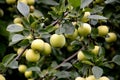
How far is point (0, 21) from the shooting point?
6.30 ft

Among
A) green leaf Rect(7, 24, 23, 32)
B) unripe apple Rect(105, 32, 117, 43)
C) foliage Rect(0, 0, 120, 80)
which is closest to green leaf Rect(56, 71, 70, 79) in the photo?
foliage Rect(0, 0, 120, 80)

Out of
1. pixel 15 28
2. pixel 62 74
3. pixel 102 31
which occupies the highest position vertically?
pixel 15 28

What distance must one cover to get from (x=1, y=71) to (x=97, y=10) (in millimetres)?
444

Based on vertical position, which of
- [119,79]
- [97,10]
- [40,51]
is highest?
[97,10]

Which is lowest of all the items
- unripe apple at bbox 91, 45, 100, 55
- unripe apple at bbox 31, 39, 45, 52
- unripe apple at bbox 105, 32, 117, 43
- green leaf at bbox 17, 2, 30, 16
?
unripe apple at bbox 105, 32, 117, 43

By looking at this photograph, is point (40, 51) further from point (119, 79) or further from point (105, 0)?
point (119, 79)

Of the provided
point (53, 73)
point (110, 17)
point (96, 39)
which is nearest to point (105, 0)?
point (110, 17)

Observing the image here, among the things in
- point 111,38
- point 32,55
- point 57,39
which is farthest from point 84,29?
point 111,38

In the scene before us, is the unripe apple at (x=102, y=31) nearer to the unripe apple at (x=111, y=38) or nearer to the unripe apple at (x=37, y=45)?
the unripe apple at (x=111, y=38)

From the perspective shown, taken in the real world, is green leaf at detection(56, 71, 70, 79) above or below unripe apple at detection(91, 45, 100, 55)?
below

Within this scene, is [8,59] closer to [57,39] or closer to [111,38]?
[57,39]

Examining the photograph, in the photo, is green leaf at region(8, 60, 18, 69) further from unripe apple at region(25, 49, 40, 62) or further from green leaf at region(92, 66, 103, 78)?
green leaf at region(92, 66, 103, 78)

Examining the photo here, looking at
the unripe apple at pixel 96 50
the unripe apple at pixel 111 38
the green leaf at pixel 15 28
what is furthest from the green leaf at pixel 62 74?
the unripe apple at pixel 111 38

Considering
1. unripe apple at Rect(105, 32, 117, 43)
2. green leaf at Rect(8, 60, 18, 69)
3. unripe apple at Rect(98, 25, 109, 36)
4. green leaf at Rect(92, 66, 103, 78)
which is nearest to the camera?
green leaf at Rect(92, 66, 103, 78)
